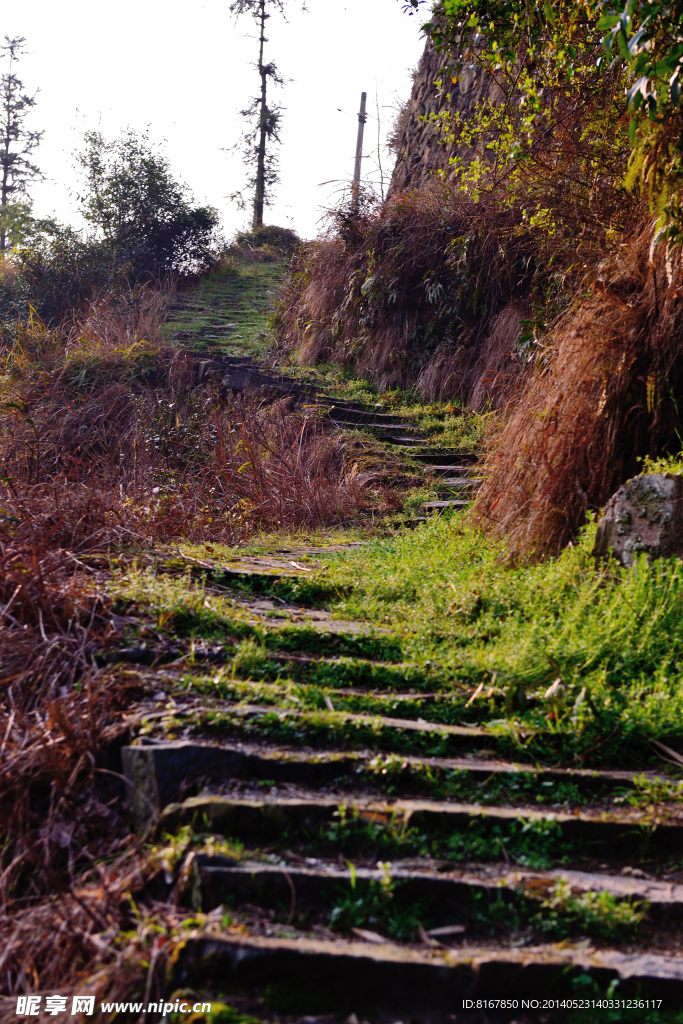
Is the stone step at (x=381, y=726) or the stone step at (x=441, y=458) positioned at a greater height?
the stone step at (x=441, y=458)

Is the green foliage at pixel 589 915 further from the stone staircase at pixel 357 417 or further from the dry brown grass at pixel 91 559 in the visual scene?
the stone staircase at pixel 357 417

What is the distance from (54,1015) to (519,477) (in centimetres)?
394

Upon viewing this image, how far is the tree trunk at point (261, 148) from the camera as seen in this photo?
2327cm

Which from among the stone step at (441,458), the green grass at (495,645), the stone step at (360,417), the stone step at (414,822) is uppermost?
the stone step at (360,417)

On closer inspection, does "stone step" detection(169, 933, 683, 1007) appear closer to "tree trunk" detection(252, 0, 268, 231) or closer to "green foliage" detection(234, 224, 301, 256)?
"green foliage" detection(234, 224, 301, 256)

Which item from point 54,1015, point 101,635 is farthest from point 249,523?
point 54,1015

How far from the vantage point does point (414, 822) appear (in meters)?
2.39

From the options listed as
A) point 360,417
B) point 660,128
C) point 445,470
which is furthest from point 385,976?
point 360,417

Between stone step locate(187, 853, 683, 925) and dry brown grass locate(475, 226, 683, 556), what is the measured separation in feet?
8.12

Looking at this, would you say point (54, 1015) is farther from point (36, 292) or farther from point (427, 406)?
point (36, 292)

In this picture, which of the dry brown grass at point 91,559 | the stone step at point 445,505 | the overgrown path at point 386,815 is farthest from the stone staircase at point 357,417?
the overgrown path at point 386,815

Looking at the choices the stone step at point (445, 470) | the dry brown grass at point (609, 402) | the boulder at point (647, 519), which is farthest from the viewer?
the stone step at point (445, 470)

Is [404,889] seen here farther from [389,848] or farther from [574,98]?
[574,98]

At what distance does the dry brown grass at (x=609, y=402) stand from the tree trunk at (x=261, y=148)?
20679 mm
